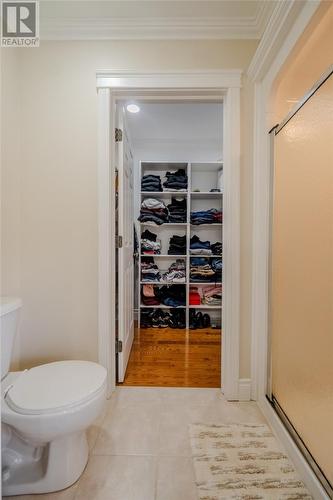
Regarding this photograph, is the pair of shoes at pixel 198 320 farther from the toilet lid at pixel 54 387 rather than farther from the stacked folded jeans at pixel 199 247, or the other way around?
the toilet lid at pixel 54 387

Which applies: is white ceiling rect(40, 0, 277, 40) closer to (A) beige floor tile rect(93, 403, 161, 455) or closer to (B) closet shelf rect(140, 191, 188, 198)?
(B) closet shelf rect(140, 191, 188, 198)

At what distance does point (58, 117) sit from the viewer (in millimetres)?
1687

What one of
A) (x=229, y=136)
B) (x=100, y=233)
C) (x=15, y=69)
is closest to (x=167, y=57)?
(x=229, y=136)

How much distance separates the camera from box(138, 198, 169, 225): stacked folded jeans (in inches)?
124

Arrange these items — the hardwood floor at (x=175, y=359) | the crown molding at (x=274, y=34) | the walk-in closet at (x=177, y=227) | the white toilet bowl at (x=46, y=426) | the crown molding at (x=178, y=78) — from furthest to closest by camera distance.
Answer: the walk-in closet at (x=177, y=227)
the hardwood floor at (x=175, y=359)
the crown molding at (x=178, y=78)
the crown molding at (x=274, y=34)
the white toilet bowl at (x=46, y=426)

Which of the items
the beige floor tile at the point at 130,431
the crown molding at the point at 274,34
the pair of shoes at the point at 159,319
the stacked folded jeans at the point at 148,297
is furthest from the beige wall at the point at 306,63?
the pair of shoes at the point at 159,319

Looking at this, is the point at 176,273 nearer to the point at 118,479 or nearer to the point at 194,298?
the point at 194,298

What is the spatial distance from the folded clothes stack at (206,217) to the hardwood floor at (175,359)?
132 cm

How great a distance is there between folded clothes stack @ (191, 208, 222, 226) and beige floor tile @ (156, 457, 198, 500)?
2.39m

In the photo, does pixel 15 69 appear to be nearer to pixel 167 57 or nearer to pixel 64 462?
pixel 167 57

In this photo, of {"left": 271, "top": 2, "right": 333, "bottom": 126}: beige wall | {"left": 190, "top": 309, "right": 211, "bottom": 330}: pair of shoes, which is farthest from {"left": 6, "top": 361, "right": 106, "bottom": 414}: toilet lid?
{"left": 190, "top": 309, "right": 211, "bottom": 330}: pair of shoes

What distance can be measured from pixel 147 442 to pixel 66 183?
160 cm

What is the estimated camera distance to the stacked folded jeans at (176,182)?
3.18 meters

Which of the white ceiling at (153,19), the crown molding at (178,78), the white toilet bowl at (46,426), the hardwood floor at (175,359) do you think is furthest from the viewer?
the hardwood floor at (175,359)
